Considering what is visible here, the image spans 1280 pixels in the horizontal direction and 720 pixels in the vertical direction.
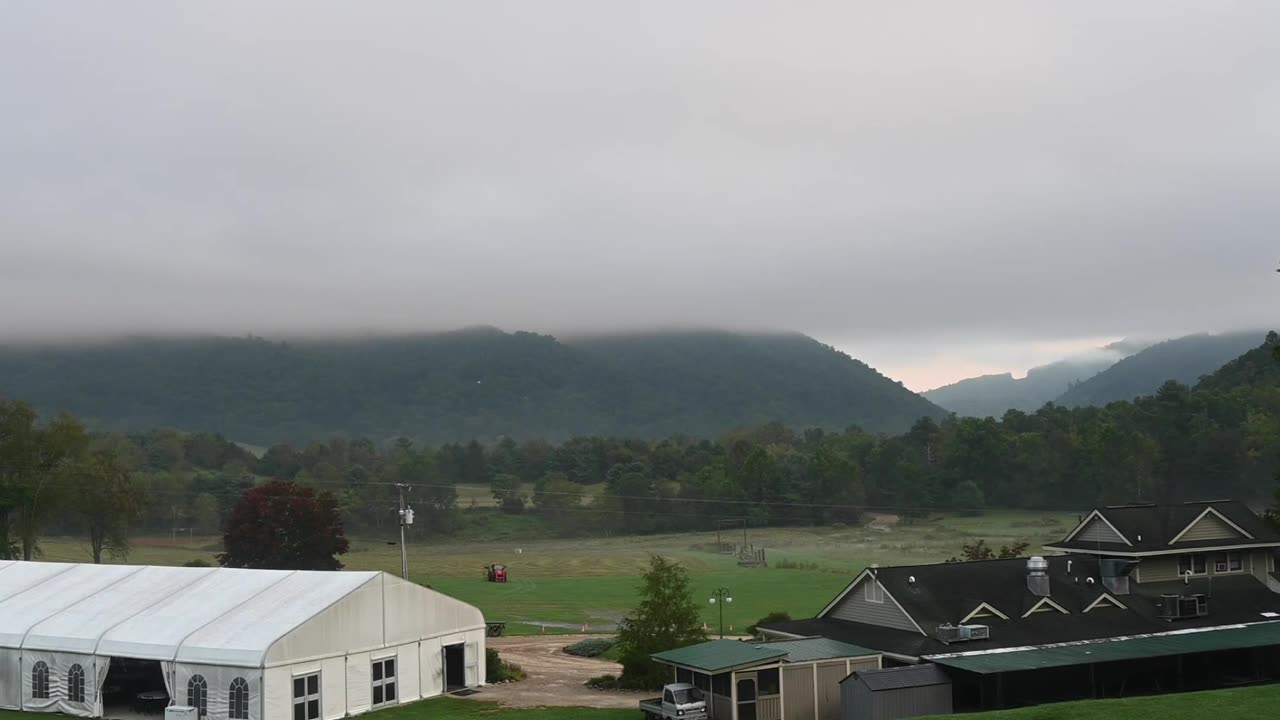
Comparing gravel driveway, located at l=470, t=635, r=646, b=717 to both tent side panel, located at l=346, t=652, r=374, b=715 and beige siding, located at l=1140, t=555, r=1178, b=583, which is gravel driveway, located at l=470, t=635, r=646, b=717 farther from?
beige siding, located at l=1140, t=555, r=1178, b=583

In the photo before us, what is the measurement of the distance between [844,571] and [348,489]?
98.6 metres

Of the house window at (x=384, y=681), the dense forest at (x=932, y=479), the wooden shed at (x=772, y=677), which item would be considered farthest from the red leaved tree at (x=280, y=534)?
the wooden shed at (x=772, y=677)

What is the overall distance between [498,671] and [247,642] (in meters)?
12.2

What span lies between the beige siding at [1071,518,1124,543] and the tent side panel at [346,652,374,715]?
1144 inches

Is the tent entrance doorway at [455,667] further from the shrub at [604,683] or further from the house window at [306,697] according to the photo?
the house window at [306,697]

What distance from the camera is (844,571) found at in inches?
3883

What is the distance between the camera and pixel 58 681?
Answer: 134 feet

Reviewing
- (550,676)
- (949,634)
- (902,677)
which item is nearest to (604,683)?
(550,676)

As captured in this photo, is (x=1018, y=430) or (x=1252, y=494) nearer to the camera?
(x=1252, y=494)

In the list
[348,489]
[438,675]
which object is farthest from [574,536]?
[438,675]

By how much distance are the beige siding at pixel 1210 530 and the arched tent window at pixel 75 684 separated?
4153cm

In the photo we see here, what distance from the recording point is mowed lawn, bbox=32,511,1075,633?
76.1 meters

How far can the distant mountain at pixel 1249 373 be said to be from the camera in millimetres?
168750

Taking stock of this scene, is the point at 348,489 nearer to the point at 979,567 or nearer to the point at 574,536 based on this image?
the point at 574,536
